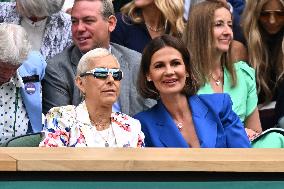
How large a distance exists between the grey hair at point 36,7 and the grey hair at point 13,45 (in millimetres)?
683

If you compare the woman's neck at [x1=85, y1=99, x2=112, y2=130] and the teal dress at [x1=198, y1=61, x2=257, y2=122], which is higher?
the woman's neck at [x1=85, y1=99, x2=112, y2=130]

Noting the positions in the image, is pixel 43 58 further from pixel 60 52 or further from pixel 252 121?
pixel 252 121

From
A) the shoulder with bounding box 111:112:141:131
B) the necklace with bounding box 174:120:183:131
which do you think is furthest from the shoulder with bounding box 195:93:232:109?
the shoulder with bounding box 111:112:141:131

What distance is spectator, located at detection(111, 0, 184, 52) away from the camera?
6305 millimetres

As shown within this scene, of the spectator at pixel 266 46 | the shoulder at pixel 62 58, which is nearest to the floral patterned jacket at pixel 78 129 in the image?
the shoulder at pixel 62 58

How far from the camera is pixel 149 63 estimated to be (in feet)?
16.9

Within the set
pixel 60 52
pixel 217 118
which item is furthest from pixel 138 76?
pixel 60 52

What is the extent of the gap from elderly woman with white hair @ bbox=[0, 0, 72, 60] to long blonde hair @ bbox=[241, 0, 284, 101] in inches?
49.8

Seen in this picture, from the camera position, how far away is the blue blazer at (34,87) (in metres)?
5.28

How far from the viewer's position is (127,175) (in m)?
3.68

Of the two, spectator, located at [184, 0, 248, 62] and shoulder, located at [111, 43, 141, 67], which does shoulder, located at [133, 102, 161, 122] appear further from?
spectator, located at [184, 0, 248, 62]

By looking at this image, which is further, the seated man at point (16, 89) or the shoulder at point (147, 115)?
the seated man at point (16, 89)

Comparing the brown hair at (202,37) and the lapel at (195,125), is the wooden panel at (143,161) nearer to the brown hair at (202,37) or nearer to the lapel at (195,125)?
the lapel at (195,125)

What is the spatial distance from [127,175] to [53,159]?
11.9 inches
